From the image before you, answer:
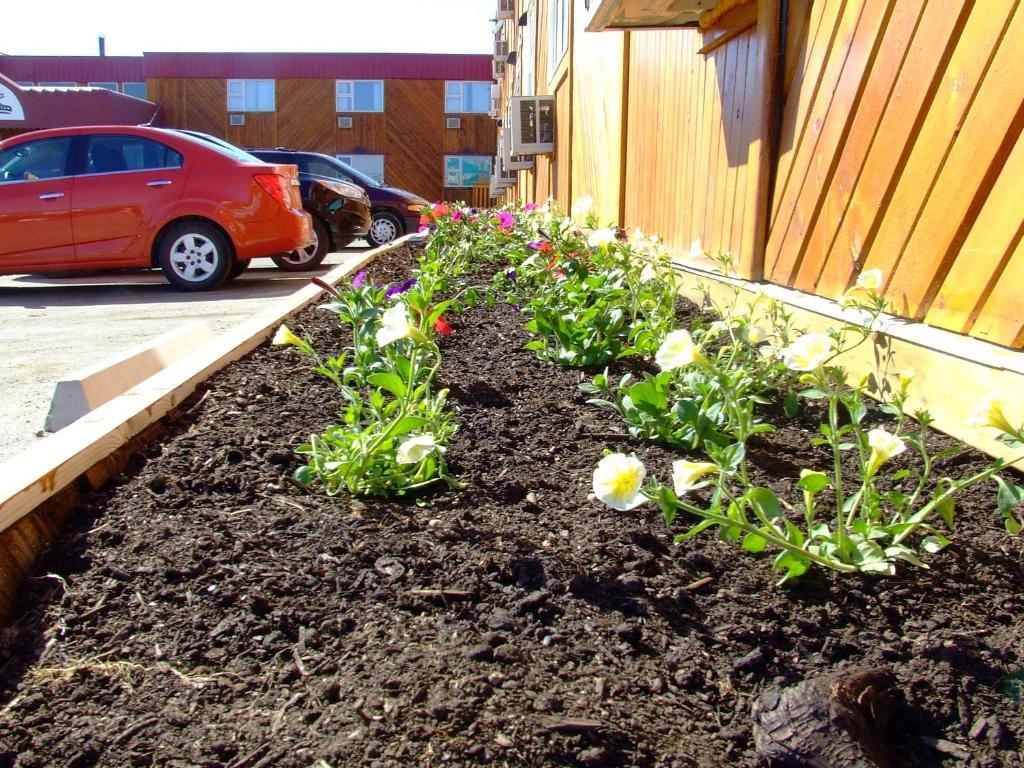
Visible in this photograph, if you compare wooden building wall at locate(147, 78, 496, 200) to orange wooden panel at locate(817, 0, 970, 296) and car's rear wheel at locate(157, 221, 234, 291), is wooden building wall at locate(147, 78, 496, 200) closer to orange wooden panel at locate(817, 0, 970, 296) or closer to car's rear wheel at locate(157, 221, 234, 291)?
car's rear wheel at locate(157, 221, 234, 291)

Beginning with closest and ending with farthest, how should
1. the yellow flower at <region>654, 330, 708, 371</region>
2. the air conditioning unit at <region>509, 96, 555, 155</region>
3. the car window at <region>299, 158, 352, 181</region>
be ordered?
1. the yellow flower at <region>654, 330, 708, 371</region>
2. the air conditioning unit at <region>509, 96, 555, 155</region>
3. the car window at <region>299, 158, 352, 181</region>

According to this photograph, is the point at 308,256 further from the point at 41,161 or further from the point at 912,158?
the point at 912,158

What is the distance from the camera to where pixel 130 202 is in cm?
773

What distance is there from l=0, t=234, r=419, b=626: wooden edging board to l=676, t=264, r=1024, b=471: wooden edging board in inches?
70.6

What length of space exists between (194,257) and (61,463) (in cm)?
666

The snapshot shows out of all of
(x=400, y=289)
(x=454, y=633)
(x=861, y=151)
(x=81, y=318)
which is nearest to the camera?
(x=454, y=633)

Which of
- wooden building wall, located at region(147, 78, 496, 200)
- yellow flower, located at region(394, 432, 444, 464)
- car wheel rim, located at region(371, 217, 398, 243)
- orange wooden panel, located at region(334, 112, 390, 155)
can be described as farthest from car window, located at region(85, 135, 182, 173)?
orange wooden panel, located at region(334, 112, 390, 155)

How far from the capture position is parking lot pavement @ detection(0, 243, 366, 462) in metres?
3.86

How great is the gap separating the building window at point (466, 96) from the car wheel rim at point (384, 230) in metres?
17.2

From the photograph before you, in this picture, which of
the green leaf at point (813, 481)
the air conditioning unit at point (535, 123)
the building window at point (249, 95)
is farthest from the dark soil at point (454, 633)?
the building window at point (249, 95)

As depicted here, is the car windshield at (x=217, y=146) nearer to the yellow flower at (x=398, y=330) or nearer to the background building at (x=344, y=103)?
the yellow flower at (x=398, y=330)

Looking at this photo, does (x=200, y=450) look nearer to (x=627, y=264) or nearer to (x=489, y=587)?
(x=489, y=587)

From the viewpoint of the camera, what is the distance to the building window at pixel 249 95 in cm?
2864

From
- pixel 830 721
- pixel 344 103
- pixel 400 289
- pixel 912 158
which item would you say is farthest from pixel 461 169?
pixel 830 721
